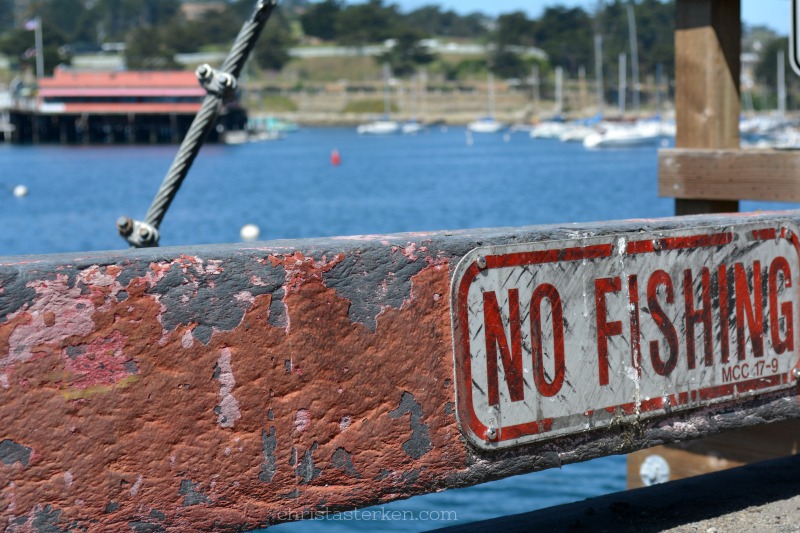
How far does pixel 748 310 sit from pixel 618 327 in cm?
59

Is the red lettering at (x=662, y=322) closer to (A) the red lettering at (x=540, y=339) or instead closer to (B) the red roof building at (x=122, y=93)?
(A) the red lettering at (x=540, y=339)

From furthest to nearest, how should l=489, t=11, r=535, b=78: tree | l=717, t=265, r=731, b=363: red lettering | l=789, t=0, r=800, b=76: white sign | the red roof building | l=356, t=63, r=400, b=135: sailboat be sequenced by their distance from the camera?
l=489, t=11, r=535, b=78: tree → l=356, t=63, r=400, b=135: sailboat → the red roof building → l=789, t=0, r=800, b=76: white sign → l=717, t=265, r=731, b=363: red lettering

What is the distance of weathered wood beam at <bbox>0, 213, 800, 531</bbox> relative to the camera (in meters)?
3.02

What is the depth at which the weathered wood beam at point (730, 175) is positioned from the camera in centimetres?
591

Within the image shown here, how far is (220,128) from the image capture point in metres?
133

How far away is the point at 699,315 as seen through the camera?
13.3 feet

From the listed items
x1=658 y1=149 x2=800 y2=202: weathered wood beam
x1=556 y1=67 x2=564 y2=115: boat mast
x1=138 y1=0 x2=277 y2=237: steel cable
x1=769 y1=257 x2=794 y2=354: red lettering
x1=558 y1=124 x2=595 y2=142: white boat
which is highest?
x1=556 y1=67 x2=564 y2=115: boat mast

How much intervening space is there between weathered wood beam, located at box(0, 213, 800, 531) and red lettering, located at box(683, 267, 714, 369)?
477 millimetres

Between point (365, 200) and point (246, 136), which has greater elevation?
point (246, 136)

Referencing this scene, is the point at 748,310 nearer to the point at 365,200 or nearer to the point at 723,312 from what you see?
the point at 723,312

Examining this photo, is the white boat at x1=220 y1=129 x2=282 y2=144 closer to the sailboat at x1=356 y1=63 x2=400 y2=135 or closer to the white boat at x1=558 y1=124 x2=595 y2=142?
the sailboat at x1=356 y1=63 x2=400 y2=135

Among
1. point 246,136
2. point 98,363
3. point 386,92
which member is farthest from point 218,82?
point 386,92

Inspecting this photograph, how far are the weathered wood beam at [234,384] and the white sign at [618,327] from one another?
0.24ft

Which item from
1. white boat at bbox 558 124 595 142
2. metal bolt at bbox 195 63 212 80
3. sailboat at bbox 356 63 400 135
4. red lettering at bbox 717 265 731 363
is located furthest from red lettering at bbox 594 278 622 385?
sailboat at bbox 356 63 400 135
